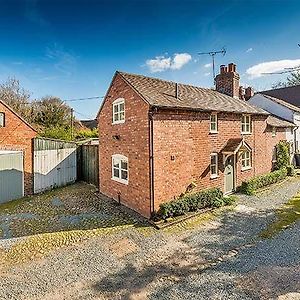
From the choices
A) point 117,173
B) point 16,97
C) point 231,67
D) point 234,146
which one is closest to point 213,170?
point 234,146

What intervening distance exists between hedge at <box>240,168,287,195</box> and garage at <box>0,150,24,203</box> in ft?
49.6

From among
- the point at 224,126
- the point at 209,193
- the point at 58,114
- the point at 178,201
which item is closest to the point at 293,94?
the point at 224,126

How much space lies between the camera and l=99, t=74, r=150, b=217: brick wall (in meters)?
12.1

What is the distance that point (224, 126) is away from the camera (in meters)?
15.6

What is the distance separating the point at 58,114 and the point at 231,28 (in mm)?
29006

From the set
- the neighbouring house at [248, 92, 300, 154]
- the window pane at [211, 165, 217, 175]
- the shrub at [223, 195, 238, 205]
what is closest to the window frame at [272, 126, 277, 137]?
the neighbouring house at [248, 92, 300, 154]

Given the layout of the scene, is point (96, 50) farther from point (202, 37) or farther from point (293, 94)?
point (293, 94)

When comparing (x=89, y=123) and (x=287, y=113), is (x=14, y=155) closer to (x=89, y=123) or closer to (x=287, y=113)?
(x=287, y=113)

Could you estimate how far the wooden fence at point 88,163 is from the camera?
19.5 meters

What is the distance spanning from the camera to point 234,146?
50.0 ft

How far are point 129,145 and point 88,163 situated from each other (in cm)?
813

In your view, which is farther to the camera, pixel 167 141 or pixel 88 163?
pixel 88 163

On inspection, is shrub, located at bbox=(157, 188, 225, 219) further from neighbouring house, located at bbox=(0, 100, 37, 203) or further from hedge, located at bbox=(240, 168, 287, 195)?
neighbouring house, located at bbox=(0, 100, 37, 203)

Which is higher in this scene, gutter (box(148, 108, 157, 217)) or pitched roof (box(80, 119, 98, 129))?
pitched roof (box(80, 119, 98, 129))
